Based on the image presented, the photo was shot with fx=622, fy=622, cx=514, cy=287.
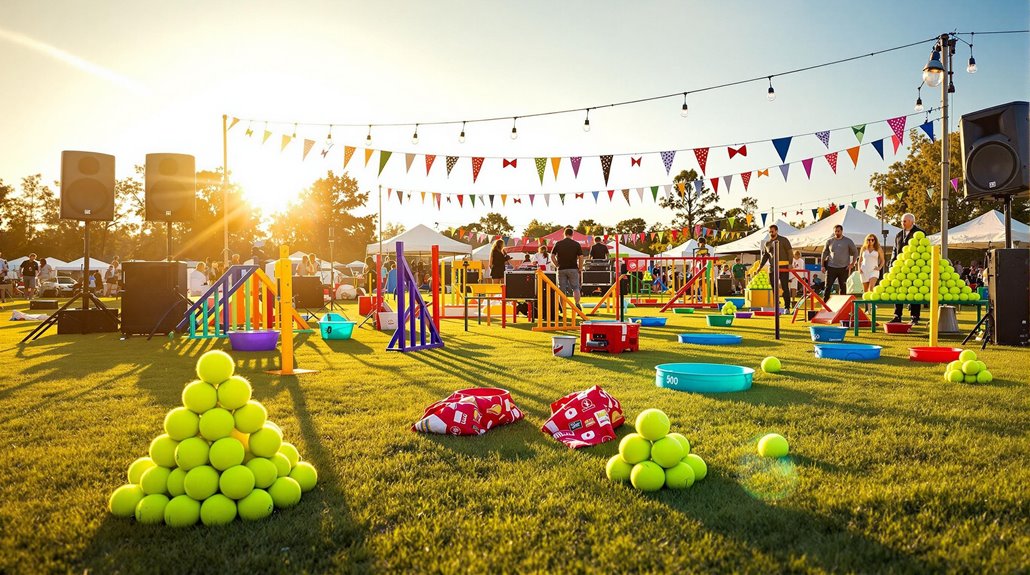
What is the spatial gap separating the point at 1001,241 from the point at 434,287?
25392mm

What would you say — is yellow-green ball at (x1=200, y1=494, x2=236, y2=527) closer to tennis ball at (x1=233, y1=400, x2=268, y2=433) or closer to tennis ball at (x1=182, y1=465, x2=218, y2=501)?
tennis ball at (x1=182, y1=465, x2=218, y2=501)

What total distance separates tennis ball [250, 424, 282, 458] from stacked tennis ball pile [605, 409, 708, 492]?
149 centimetres

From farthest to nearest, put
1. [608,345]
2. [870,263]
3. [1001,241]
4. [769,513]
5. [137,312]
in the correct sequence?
[1001,241], [870,263], [137,312], [608,345], [769,513]

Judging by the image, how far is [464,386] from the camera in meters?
5.40

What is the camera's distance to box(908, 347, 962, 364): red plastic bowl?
6.56 m

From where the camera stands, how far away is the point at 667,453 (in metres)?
2.79

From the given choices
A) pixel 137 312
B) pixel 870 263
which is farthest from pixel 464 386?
pixel 870 263

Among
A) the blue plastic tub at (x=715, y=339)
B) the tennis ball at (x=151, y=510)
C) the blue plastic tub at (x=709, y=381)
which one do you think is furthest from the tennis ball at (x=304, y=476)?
the blue plastic tub at (x=715, y=339)

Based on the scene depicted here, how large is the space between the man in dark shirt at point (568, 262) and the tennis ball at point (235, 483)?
10154 mm

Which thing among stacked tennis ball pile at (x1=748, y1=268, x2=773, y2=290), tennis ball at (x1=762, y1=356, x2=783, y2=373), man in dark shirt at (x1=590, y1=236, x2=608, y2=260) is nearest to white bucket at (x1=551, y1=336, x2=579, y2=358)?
tennis ball at (x1=762, y1=356, x2=783, y2=373)

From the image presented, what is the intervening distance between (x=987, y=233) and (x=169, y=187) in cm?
2894

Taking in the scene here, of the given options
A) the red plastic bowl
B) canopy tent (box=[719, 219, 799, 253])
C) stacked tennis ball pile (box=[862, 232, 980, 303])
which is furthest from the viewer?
canopy tent (box=[719, 219, 799, 253])

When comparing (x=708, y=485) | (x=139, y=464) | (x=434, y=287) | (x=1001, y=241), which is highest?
(x=1001, y=241)

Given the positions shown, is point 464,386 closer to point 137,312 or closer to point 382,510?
point 382,510
